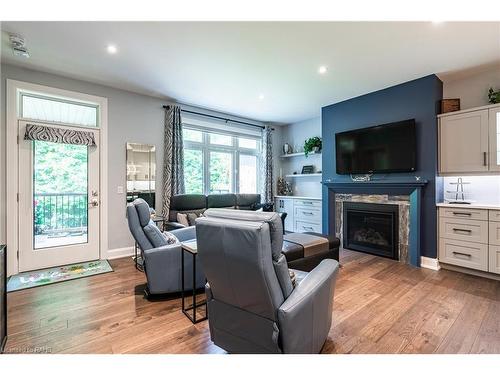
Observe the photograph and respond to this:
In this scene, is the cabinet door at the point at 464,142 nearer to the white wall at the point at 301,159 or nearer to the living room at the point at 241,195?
the living room at the point at 241,195

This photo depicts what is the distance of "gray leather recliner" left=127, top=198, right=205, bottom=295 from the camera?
7.88ft

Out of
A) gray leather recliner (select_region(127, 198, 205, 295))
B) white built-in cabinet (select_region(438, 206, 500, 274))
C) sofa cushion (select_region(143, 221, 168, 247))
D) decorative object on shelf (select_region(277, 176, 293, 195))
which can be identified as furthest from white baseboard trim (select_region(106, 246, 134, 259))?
white built-in cabinet (select_region(438, 206, 500, 274))

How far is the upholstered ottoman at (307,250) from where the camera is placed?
2576 mm

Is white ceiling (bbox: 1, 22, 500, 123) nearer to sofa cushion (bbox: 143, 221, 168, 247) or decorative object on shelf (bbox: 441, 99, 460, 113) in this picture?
decorative object on shelf (bbox: 441, 99, 460, 113)

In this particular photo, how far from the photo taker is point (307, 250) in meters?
2.72

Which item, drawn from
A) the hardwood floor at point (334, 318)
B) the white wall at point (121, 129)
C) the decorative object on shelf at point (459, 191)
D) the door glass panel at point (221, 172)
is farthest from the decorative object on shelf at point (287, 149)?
the hardwood floor at point (334, 318)

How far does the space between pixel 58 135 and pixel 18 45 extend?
1117mm

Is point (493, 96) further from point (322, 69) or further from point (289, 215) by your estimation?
point (289, 215)

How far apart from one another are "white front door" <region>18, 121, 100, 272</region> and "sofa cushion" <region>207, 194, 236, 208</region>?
6.03 ft

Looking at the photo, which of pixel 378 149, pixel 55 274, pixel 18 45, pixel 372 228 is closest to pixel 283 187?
pixel 372 228

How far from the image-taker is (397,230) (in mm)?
3729

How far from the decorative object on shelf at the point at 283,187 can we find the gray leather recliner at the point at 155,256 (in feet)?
13.2

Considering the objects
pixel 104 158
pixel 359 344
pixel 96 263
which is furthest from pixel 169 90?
pixel 359 344

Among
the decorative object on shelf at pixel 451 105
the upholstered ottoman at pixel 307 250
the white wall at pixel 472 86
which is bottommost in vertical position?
the upholstered ottoman at pixel 307 250
